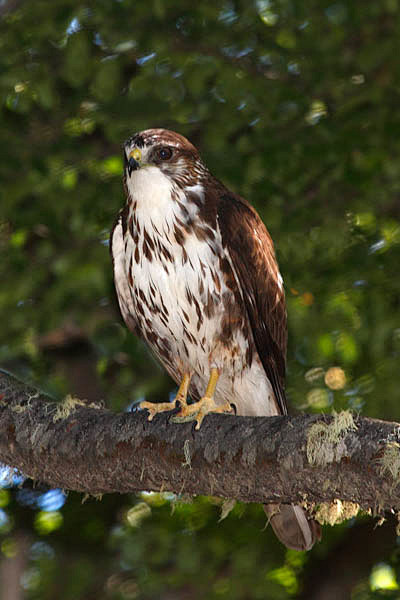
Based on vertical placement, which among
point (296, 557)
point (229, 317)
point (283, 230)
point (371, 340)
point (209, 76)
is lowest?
point (296, 557)

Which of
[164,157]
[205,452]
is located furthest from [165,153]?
[205,452]

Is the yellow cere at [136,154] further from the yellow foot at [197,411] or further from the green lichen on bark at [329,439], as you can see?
the green lichen on bark at [329,439]

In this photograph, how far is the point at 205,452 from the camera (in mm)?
2717

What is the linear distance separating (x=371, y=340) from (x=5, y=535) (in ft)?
8.85

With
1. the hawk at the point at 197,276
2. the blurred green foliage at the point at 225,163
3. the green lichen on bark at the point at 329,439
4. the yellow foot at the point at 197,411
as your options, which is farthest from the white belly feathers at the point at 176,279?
the green lichen on bark at the point at 329,439

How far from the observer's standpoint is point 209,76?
15.2 feet

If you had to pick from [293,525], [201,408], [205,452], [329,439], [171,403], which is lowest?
[293,525]

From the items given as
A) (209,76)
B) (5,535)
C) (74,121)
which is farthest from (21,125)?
(5,535)

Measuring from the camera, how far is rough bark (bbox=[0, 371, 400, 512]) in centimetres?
236

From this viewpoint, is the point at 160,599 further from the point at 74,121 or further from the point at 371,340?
the point at 74,121

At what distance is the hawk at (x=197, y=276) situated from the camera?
11.6ft

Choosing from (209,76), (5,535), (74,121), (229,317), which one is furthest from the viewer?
(5,535)

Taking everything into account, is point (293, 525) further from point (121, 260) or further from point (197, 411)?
point (121, 260)

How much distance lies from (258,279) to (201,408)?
729 mm
